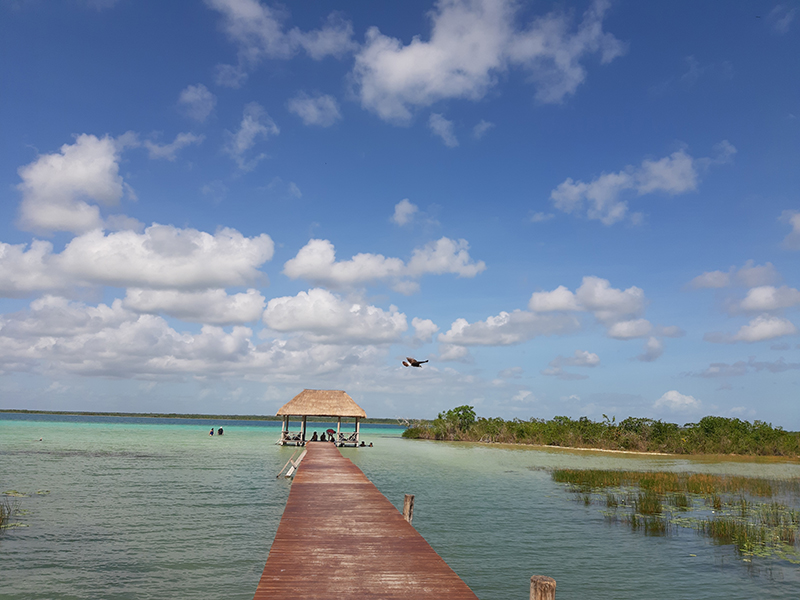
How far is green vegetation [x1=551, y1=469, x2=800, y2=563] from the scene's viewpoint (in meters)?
13.7

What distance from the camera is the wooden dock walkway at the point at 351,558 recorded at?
6641 millimetres

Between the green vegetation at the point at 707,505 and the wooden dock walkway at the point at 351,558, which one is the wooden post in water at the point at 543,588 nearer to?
the wooden dock walkway at the point at 351,558

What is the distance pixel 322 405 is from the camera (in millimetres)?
44031

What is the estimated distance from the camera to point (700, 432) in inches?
1953

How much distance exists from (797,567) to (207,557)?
12.5 meters

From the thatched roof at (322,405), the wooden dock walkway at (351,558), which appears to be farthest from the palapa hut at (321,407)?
the wooden dock walkway at (351,558)

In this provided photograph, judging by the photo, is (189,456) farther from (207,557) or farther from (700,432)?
(700,432)

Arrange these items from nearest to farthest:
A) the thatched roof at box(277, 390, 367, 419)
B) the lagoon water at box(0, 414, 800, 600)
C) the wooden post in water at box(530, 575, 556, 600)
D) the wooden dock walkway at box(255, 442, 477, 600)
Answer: the wooden post in water at box(530, 575, 556, 600) < the wooden dock walkway at box(255, 442, 477, 600) < the lagoon water at box(0, 414, 800, 600) < the thatched roof at box(277, 390, 367, 419)

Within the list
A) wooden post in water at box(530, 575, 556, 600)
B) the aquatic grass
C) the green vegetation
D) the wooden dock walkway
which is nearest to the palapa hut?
the green vegetation

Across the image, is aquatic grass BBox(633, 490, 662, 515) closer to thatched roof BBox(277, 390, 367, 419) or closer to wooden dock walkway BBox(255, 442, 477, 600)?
wooden dock walkway BBox(255, 442, 477, 600)

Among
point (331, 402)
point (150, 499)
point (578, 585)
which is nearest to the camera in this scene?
point (578, 585)

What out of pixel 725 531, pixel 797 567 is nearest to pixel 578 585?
pixel 797 567

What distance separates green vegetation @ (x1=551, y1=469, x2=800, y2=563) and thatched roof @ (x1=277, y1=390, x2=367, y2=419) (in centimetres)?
2064

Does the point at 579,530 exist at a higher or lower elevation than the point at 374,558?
lower
